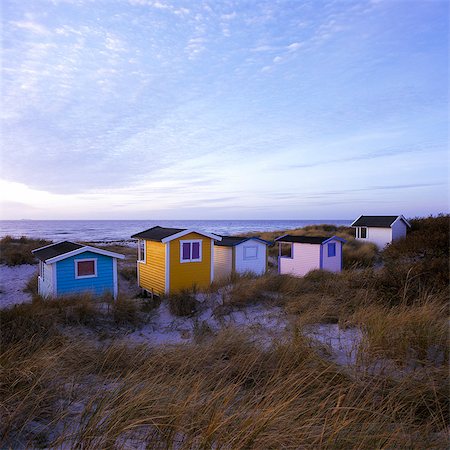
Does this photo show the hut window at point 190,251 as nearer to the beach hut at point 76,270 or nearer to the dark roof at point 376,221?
the beach hut at point 76,270

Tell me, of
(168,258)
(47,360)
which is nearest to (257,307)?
(168,258)

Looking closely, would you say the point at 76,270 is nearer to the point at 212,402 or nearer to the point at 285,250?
the point at 212,402

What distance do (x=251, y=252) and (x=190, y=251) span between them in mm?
4032

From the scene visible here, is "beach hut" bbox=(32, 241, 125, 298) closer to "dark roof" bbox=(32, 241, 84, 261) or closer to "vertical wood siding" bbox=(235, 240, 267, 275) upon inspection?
"dark roof" bbox=(32, 241, 84, 261)

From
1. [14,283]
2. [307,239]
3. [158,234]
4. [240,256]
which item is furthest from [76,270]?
[307,239]

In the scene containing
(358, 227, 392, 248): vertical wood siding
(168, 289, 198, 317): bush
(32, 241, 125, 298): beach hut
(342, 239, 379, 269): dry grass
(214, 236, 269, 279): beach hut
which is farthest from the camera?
(358, 227, 392, 248): vertical wood siding

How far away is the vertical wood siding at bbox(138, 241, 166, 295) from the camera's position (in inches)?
523

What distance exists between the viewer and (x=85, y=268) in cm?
1191

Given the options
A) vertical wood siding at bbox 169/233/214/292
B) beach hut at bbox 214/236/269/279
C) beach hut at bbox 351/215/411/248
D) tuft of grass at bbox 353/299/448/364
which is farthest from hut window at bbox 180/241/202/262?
beach hut at bbox 351/215/411/248

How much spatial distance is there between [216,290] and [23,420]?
8.58m

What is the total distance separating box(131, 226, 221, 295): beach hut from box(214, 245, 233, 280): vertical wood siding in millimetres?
1924

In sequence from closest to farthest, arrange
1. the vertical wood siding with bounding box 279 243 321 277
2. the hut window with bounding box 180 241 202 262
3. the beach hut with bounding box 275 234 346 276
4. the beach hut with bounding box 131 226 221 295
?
→ 1. the beach hut with bounding box 131 226 221 295
2. the hut window with bounding box 180 241 202 262
3. the beach hut with bounding box 275 234 346 276
4. the vertical wood siding with bounding box 279 243 321 277

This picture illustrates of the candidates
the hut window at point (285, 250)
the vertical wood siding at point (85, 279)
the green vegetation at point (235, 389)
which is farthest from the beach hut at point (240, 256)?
the green vegetation at point (235, 389)

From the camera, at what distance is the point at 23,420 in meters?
3.32
